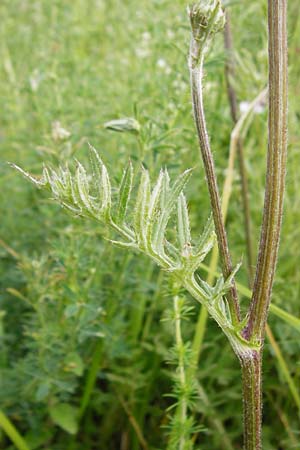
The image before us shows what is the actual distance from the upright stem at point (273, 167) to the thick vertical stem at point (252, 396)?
0.12ft

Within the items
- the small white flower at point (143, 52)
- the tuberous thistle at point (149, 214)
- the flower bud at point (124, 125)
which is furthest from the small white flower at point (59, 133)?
the small white flower at point (143, 52)

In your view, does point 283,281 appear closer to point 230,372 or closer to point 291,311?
point 291,311

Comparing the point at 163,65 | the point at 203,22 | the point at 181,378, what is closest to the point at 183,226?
the point at 203,22

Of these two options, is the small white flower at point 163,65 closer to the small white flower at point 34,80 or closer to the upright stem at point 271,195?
the small white flower at point 34,80

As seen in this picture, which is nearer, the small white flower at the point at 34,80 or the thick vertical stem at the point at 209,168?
the thick vertical stem at the point at 209,168

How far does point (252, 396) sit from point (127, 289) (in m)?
0.67

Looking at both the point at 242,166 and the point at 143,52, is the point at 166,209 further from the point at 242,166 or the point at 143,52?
the point at 143,52

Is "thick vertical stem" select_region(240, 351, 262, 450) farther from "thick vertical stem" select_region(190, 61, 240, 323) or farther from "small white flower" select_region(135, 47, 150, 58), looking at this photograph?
"small white flower" select_region(135, 47, 150, 58)

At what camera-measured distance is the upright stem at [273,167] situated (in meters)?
0.90

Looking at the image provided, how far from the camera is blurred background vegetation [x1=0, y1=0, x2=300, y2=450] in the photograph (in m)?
1.54

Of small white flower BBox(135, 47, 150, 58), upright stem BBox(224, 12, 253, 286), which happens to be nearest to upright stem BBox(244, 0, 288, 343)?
upright stem BBox(224, 12, 253, 286)

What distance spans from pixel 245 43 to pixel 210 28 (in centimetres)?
150

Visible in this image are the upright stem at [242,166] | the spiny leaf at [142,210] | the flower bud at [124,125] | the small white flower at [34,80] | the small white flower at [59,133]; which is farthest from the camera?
the small white flower at [34,80]

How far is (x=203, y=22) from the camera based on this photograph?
2.92 feet
